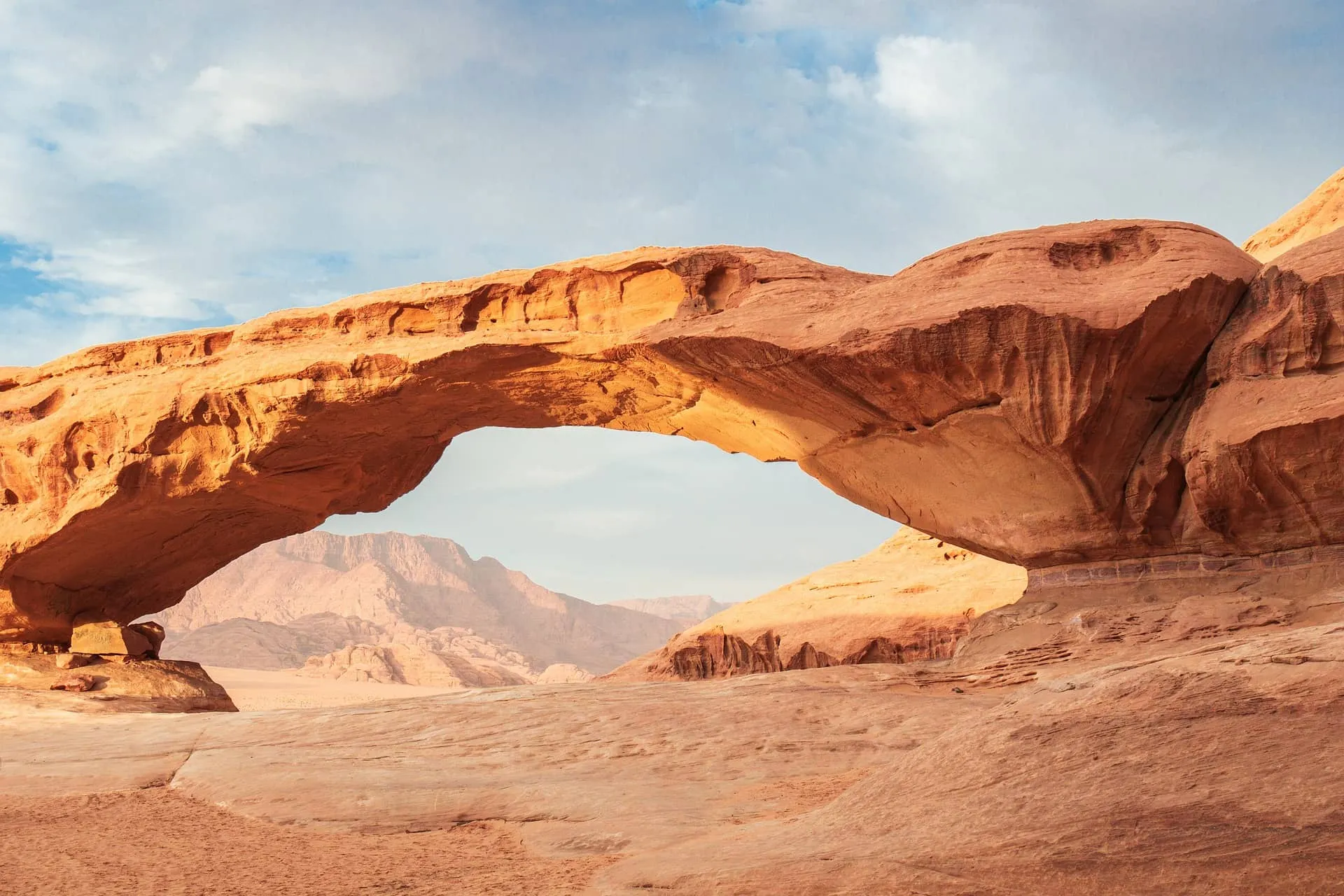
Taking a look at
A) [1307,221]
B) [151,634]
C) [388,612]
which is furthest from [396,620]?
[1307,221]

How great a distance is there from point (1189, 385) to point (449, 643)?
65.2 meters

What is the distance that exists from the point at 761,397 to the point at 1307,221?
549 inches

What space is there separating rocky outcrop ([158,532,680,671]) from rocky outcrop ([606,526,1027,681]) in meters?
43.2

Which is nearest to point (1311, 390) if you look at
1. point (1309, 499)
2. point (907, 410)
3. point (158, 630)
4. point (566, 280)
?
point (1309, 499)

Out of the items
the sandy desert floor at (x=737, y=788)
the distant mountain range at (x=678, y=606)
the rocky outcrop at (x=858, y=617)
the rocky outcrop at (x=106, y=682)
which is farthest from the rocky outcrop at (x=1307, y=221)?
the distant mountain range at (x=678, y=606)

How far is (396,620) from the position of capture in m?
81.9

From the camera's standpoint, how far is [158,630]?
637 inches

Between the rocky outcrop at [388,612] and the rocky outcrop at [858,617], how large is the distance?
43170 mm

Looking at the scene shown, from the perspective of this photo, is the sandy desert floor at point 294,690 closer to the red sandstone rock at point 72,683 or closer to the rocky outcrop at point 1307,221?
the red sandstone rock at point 72,683

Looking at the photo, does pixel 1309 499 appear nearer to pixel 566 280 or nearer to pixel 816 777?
pixel 816 777

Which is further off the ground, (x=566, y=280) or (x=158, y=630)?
(x=566, y=280)

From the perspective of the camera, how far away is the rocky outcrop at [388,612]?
70.8 m

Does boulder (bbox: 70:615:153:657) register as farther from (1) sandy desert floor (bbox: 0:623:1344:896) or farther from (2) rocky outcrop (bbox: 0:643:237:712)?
(1) sandy desert floor (bbox: 0:623:1344:896)

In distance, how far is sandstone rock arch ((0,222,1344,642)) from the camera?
987 centimetres
